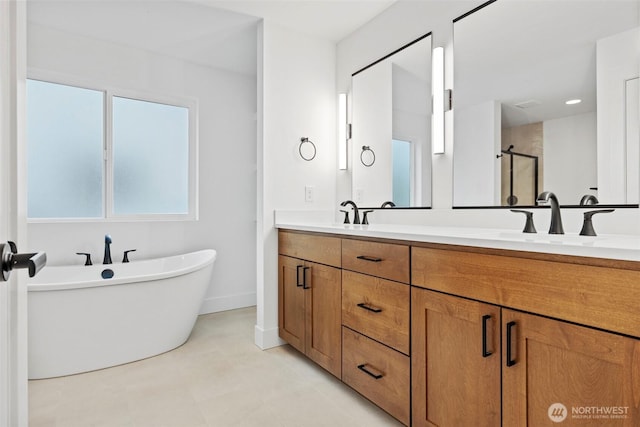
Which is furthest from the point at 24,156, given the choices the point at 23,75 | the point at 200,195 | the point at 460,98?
the point at 200,195

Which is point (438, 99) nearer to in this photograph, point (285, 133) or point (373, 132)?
point (373, 132)

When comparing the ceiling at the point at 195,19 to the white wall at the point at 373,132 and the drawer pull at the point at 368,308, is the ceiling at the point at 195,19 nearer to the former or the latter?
the white wall at the point at 373,132

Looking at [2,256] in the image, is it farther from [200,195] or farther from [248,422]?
[200,195]

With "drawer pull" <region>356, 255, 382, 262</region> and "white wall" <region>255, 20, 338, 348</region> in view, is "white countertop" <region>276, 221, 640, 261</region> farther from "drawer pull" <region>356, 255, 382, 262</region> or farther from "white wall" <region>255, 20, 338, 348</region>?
"white wall" <region>255, 20, 338, 348</region>

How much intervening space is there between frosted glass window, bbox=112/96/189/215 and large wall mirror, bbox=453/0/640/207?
2529 mm

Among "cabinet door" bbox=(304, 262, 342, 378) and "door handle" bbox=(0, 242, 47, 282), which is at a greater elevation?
"door handle" bbox=(0, 242, 47, 282)

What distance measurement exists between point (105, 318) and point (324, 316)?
4.56 feet

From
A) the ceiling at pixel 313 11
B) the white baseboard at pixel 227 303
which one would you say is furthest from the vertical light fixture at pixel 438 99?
the white baseboard at pixel 227 303

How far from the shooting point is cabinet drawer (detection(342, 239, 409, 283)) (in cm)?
151

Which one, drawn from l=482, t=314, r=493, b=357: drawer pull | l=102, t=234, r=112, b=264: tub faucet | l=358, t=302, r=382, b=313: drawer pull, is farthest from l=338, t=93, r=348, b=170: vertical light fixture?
l=102, t=234, r=112, b=264: tub faucet

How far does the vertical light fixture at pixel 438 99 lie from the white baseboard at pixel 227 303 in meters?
2.47

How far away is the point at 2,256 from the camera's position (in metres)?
0.59

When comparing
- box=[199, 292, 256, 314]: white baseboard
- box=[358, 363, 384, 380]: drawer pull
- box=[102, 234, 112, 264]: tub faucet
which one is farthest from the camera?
box=[199, 292, 256, 314]: white baseboard

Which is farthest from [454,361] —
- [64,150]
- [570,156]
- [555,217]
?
[64,150]
